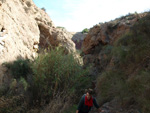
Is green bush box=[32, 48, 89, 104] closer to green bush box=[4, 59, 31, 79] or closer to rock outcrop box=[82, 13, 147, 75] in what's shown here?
green bush box=[4, 59, 31, 79]

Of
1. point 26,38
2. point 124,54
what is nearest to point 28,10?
point 26,38

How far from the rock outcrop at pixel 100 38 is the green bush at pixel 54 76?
2.57 m

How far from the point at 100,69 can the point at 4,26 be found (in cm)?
591

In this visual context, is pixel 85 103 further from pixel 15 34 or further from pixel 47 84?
pixel 15 34

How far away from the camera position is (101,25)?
40.7 feet

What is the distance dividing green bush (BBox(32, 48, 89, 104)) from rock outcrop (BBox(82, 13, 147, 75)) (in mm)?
2575

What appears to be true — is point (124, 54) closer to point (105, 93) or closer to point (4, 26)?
point (105, 93)

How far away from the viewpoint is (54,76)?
787cm

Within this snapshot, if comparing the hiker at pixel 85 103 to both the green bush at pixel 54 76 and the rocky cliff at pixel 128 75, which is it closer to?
the rocky cliff at pixel 128 75

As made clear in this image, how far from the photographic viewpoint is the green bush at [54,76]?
24.7 ft

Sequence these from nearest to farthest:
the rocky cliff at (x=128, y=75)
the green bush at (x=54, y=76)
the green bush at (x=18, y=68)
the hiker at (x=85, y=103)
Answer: the hiker at (x=85, y=103) → the rocky cliff at (x=128, y=75) → the green bush at (x=54, y=76) → the green bush at (x=18, y=68)

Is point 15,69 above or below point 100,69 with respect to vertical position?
above

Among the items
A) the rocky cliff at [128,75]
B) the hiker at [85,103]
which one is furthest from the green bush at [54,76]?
the hiker at [85,103]

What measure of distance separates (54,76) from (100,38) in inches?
205
